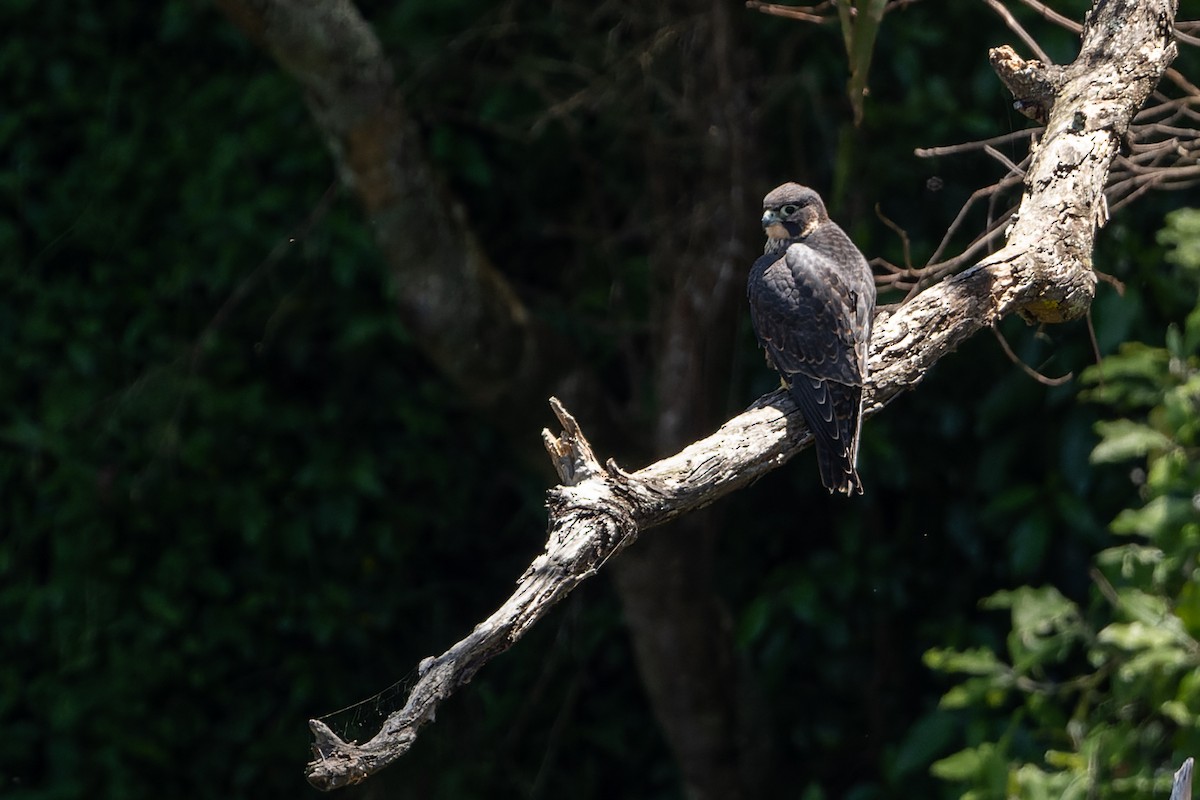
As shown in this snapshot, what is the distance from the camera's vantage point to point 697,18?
3.84m

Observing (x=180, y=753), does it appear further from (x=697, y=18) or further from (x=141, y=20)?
(x=697, y=18)

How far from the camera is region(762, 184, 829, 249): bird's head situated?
3.28 m

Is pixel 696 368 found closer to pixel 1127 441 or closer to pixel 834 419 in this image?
pixel 1127 441

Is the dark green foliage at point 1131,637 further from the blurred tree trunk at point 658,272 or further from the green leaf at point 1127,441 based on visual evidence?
the blurred tree trunk at point 658,272

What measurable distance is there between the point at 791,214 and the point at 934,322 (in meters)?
1.09

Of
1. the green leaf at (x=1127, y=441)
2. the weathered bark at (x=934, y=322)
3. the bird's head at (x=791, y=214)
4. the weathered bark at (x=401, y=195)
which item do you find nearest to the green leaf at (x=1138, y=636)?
the green leaf at (x=1127, y=441)

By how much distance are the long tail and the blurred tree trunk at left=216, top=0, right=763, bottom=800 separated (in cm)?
121

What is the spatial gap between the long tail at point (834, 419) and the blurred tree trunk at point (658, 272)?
3.98 ft

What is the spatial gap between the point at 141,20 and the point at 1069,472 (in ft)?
9.46

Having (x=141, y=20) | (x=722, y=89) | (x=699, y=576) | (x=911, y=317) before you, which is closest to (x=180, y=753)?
(x=699, y=576)

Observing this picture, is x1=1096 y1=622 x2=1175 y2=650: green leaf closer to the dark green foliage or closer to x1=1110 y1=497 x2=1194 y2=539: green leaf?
the dark green foliage

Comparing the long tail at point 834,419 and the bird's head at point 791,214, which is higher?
the bird's head at point 791,214

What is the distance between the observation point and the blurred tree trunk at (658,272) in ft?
11.4

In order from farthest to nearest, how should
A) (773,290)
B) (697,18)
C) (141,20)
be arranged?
(141,20) < (697,18) < (773,290)
